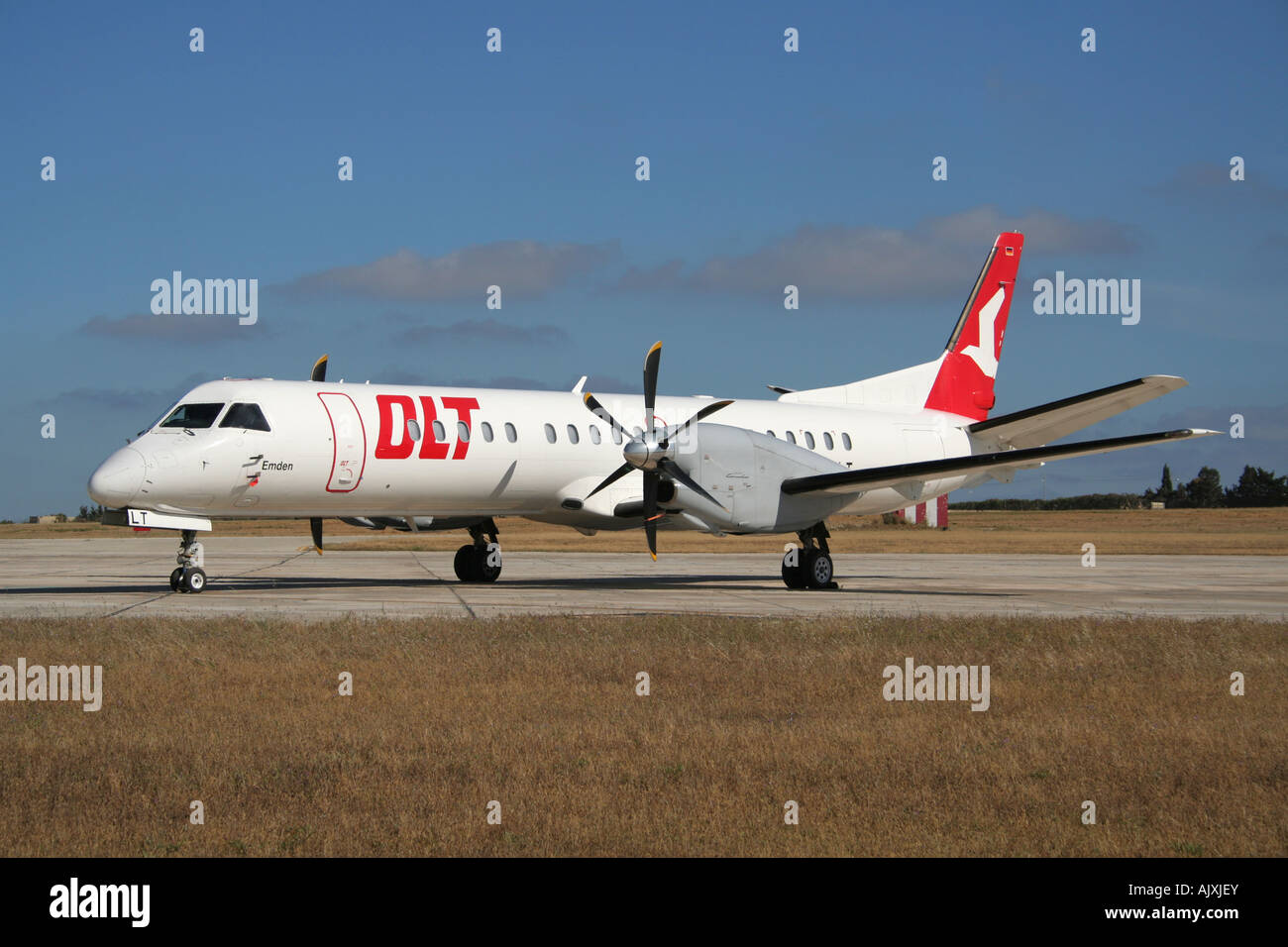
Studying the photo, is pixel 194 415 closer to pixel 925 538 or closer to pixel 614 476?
pixel 614 476

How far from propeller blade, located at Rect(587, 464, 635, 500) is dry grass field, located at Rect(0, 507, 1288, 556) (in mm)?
10604

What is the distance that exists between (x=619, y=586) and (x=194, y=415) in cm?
891

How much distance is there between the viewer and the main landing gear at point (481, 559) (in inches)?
978

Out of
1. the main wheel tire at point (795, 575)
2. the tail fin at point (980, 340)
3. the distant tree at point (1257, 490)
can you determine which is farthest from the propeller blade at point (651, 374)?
the distant tree at point (1257, 490)

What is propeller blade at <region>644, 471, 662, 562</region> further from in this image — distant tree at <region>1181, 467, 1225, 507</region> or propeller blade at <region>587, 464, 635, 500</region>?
distant tree at <region>1181, 467, 1225, 507</region>

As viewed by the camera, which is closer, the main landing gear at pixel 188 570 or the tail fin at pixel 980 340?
the main landing gear at pixel 188 570

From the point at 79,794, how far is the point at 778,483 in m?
15.8

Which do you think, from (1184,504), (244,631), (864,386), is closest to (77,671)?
(244,631)

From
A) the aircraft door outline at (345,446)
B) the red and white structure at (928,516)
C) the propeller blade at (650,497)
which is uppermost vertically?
the aircraft door outline at (345,446)

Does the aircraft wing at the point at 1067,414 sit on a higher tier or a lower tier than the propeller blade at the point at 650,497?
higher

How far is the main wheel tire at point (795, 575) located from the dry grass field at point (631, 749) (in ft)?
31.0

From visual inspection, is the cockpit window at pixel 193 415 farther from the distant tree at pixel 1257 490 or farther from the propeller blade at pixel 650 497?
the distant tree at pixel 1257 490
